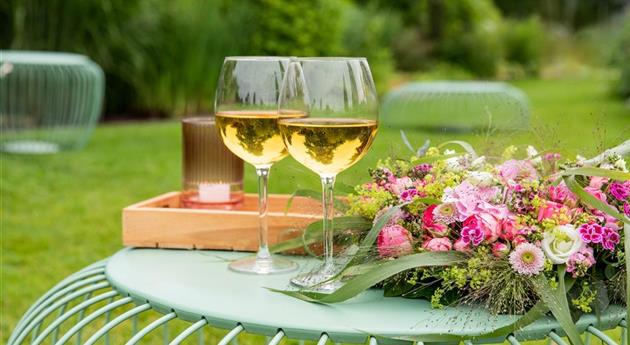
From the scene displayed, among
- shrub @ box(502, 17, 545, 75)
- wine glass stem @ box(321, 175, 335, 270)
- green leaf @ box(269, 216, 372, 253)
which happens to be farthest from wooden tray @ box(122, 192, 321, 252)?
shrub @ box(502, 17, 545, 75)

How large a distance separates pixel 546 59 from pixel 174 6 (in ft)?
36.4

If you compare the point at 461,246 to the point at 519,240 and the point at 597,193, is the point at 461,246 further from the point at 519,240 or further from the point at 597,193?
the point at 597,193

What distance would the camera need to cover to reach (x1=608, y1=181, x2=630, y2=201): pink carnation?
1.53 m

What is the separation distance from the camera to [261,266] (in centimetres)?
172

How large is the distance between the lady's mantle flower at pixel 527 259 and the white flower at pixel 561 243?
0.06 feet

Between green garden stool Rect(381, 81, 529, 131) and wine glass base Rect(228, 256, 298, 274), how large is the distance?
7488 millimetres

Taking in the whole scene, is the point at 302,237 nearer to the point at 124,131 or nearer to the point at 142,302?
the point at 142,302

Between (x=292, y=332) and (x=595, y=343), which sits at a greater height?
(x=292, y=332)

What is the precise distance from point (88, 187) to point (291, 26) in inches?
199

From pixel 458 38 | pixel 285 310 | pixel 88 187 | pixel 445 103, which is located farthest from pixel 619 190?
pixel 458 38

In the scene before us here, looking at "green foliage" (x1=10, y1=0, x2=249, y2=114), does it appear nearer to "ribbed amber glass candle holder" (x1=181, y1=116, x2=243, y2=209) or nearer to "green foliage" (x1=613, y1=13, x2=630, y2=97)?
"green foliage" (x1=613, y1=13, x2=630, y2=97)

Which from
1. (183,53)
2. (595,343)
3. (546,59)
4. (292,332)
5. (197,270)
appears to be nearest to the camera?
(292,332)

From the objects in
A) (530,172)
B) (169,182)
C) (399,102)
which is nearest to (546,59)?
(399,102)

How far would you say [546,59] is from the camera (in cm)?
1944
